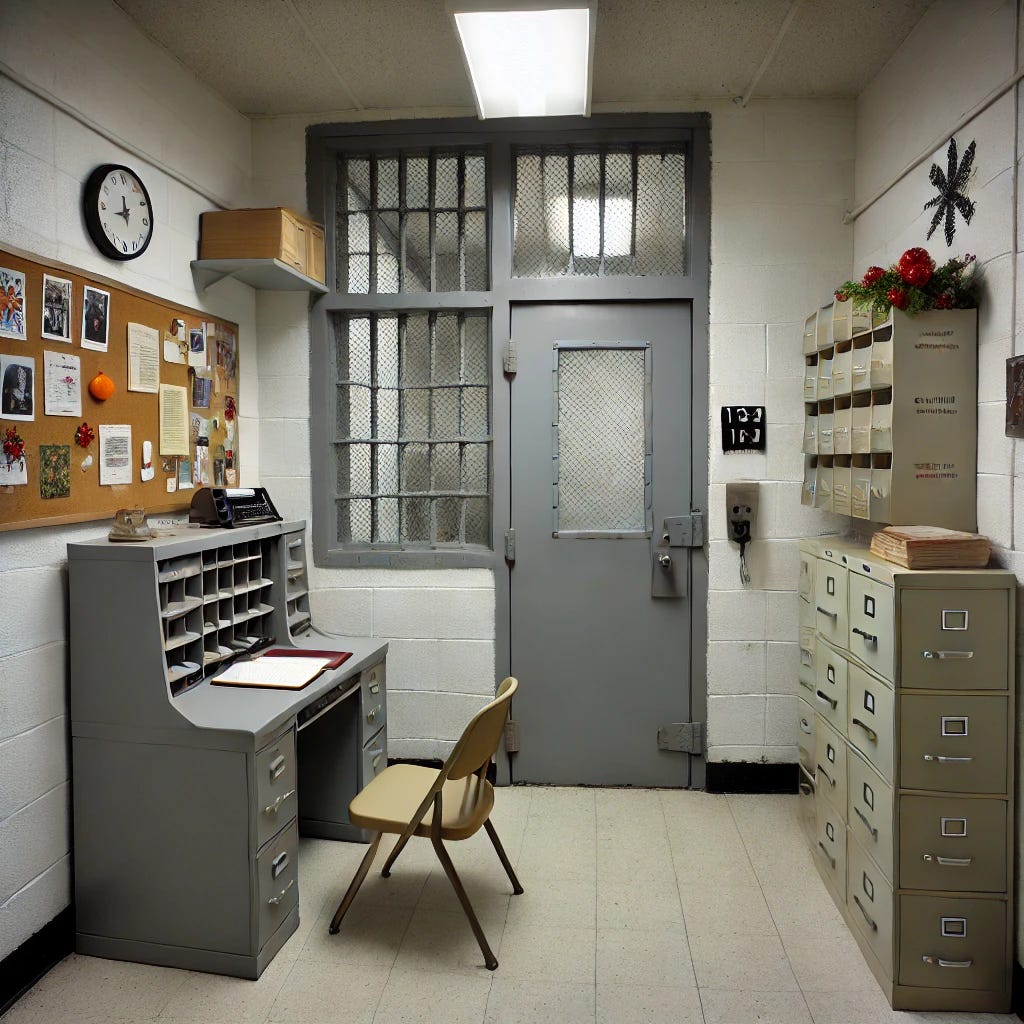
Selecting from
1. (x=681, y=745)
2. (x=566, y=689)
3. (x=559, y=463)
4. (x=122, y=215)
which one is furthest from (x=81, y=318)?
(x=681, y=745)

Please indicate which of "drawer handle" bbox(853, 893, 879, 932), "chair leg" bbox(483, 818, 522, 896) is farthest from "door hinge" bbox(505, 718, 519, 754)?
"drawer handle" bbox(853, 893, 879, 932)

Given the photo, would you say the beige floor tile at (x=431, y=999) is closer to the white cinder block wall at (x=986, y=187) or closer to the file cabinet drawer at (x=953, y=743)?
the file cabinet drawer at (x=953, y=743)

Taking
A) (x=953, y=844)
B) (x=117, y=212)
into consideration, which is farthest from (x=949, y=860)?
(x=117, y=212)

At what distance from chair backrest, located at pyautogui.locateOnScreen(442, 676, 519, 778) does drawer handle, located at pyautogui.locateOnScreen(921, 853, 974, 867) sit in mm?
1222

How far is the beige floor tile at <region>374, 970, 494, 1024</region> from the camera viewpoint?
205 cm

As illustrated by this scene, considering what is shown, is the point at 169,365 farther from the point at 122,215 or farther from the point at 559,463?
the point at 559,463

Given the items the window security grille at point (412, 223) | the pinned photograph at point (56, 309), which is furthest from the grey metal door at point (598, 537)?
the pinned photograph at point (56, 309)

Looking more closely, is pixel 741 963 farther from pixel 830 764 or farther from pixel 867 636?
pixel 867 636

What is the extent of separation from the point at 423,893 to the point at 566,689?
3.72 ft

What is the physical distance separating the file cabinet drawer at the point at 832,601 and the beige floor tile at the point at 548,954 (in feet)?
4.09

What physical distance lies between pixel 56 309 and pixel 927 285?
260 cm

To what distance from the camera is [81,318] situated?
7.72ft

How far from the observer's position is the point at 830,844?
264 cm

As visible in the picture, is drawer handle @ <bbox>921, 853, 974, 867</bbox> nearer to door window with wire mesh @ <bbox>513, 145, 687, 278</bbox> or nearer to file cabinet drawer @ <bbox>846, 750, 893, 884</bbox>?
file cabinet drawer @ <bbox>846, 750, 893, 884</bbox>
